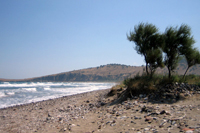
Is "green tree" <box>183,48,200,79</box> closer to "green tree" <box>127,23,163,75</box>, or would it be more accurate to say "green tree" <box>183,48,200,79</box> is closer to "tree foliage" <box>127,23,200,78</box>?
"tree foliage" <box>127,23,200,78</box>

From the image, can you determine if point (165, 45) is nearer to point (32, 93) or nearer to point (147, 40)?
point (147, 40)

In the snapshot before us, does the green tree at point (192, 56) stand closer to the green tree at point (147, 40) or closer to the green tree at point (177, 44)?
the green tree at point (177, 44)

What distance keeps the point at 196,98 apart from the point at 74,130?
6997 mm

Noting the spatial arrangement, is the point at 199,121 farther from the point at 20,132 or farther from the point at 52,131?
the point at 20,132

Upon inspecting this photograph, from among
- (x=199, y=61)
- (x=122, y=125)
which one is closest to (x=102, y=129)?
(x=122, y=125)

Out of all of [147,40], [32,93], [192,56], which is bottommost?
[32,93]

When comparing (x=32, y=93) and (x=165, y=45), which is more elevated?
(x=165, y=45)

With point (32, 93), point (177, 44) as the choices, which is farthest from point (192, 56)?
point (32, 93)

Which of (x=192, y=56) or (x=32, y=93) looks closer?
(x=192, y=56)

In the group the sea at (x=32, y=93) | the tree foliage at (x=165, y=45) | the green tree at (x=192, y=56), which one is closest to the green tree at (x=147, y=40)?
the tree foliage at (x=165, y=45)

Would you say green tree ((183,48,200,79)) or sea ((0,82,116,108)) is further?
sea ((0,82,116,108))

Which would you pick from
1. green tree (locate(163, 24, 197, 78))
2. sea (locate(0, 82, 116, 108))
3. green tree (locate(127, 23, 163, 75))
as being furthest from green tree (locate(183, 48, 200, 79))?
sea (locate(0, 82, 116, 108))

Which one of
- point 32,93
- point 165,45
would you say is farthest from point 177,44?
point 32,93

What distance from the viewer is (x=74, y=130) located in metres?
5.73
